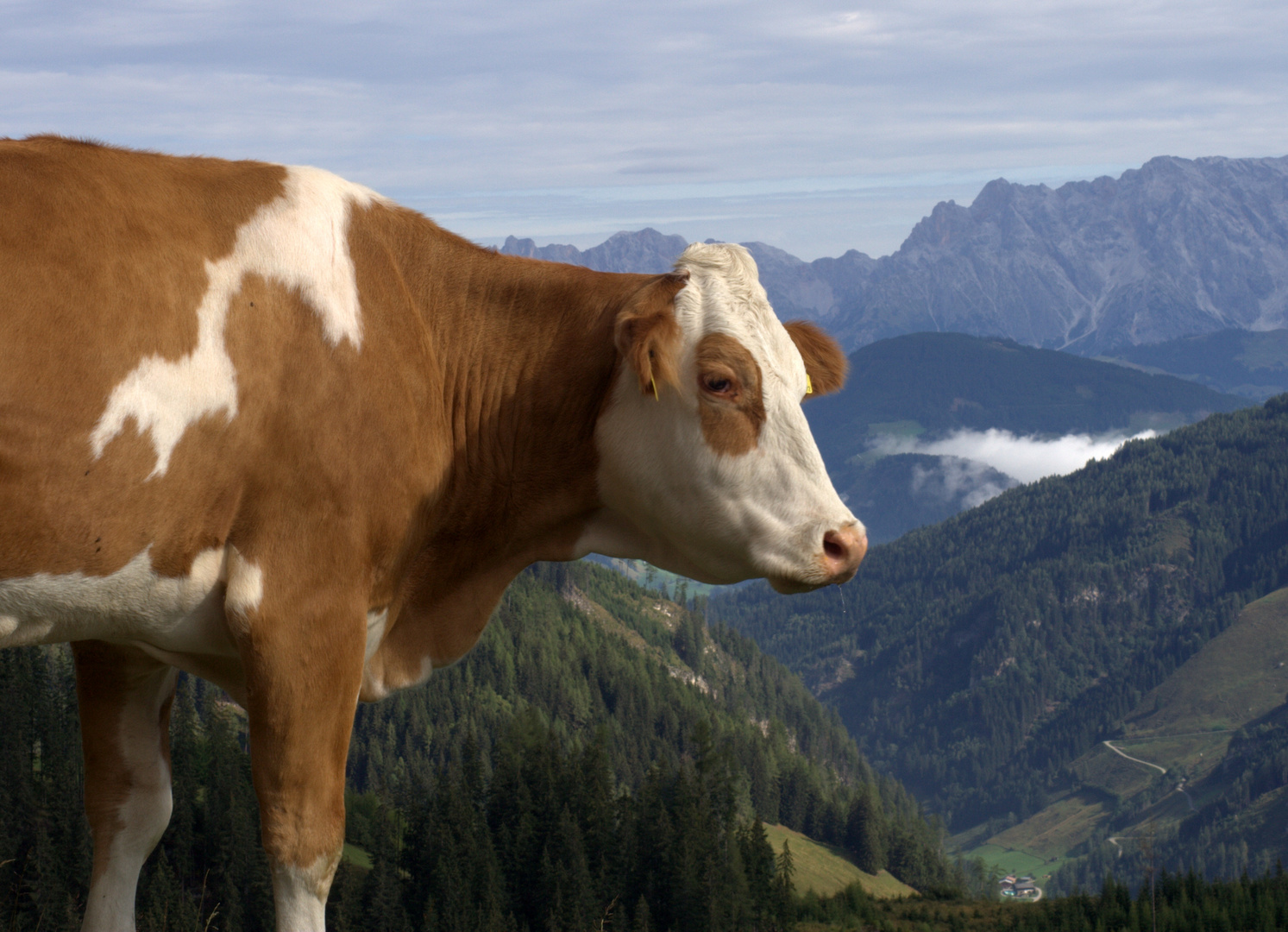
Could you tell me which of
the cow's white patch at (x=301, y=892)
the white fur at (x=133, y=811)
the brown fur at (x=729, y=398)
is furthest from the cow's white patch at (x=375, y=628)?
the brown fur at (x=729, y=398)

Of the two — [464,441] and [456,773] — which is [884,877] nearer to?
[456,773]

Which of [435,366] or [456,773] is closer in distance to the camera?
[435,366]

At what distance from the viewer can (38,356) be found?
497cm

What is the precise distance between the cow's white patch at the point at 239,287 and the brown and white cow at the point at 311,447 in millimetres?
13

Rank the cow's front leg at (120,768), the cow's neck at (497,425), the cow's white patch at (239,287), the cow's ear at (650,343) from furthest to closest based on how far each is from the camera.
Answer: the cow's neck at (497,425) → the cow's front leg at (120,768) → the cow's ear at (650,343) → the cow's white patch at (239,287)

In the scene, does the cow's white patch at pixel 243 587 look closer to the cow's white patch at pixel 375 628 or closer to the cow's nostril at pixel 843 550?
the cow's white patch at pixel 375 628

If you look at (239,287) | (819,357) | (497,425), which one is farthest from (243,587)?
(819,357)

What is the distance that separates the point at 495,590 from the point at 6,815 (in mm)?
97405

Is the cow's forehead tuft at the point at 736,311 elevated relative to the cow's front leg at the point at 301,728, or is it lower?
elevated

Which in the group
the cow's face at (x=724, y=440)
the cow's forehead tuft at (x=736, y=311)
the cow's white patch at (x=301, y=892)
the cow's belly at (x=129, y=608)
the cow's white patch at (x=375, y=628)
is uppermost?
the cow's forehead tuft at (x=736, y=311)

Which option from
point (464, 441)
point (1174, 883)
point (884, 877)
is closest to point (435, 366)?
point (464, 441)

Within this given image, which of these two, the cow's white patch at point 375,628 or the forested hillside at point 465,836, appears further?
the forested hillside at point 465,836

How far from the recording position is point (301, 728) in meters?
5.64

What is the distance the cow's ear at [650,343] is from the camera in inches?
251
